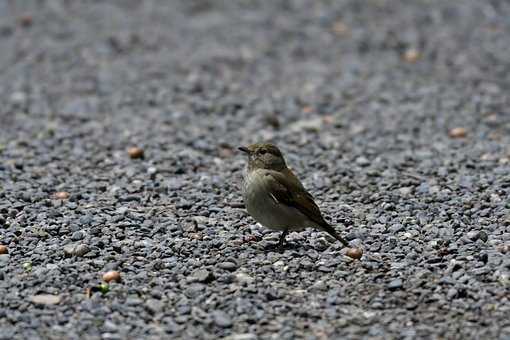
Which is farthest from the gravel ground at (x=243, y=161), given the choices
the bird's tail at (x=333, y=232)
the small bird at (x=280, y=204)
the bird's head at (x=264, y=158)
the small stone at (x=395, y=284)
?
the bird's head at (x=264, y=158)

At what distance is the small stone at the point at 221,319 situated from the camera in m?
6.70

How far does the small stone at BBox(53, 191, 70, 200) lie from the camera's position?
9.67 m

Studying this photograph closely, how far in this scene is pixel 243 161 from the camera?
449 inches

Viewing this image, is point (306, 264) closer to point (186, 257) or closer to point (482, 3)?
point (186, 257)

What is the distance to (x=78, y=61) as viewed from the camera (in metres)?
15.8

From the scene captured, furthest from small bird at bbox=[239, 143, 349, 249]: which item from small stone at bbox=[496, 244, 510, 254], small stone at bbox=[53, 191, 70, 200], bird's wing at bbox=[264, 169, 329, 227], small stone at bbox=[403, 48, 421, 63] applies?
small stone at bbox=[403, 48, 421, 63]

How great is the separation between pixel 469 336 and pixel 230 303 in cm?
175

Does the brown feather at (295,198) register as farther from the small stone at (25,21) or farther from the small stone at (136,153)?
the small stone at (25,21)

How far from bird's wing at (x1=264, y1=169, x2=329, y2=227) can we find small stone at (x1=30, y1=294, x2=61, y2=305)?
212cm

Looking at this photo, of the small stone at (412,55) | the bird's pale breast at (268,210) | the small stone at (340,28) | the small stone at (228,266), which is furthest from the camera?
the small stone at (340,28)

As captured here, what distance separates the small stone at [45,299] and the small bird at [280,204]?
1.95 meters

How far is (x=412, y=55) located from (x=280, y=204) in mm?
8535

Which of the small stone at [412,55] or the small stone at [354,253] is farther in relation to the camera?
the small stone at [412,55]

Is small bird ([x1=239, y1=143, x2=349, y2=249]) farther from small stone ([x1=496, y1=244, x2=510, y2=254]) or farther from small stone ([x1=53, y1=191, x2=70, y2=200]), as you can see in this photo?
small stone ([x1=53, y1=191, x2=70, y2=200])
